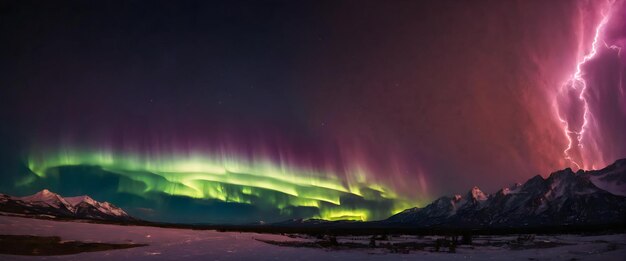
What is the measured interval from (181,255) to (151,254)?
2556 mm

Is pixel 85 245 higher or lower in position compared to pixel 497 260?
higher

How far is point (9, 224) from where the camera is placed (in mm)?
42531

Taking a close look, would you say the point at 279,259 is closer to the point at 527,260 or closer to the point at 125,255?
the point at 125,255

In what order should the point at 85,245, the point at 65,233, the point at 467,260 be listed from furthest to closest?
the point at 65,233 < the point at 85,245 < the point at 467,260

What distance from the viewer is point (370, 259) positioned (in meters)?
33.7

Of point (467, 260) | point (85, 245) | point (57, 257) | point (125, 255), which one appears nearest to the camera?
point (57, 257)

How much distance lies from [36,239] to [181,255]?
15.1 metres

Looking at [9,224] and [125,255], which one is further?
[9,224]

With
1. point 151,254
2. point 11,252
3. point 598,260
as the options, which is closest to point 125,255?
point 151,254

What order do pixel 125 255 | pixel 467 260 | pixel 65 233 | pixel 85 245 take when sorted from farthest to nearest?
pixel 65 233, pixel 85 245, pixel 467 260, pixel 125 255

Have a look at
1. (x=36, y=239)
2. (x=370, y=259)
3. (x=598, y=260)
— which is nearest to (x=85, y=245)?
(x=36, y=239)

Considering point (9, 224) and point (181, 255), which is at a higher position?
point (9, 224)

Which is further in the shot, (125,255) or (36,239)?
(36,239)

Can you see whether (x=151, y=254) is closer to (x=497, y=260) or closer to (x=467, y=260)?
(x=467, y=260)
